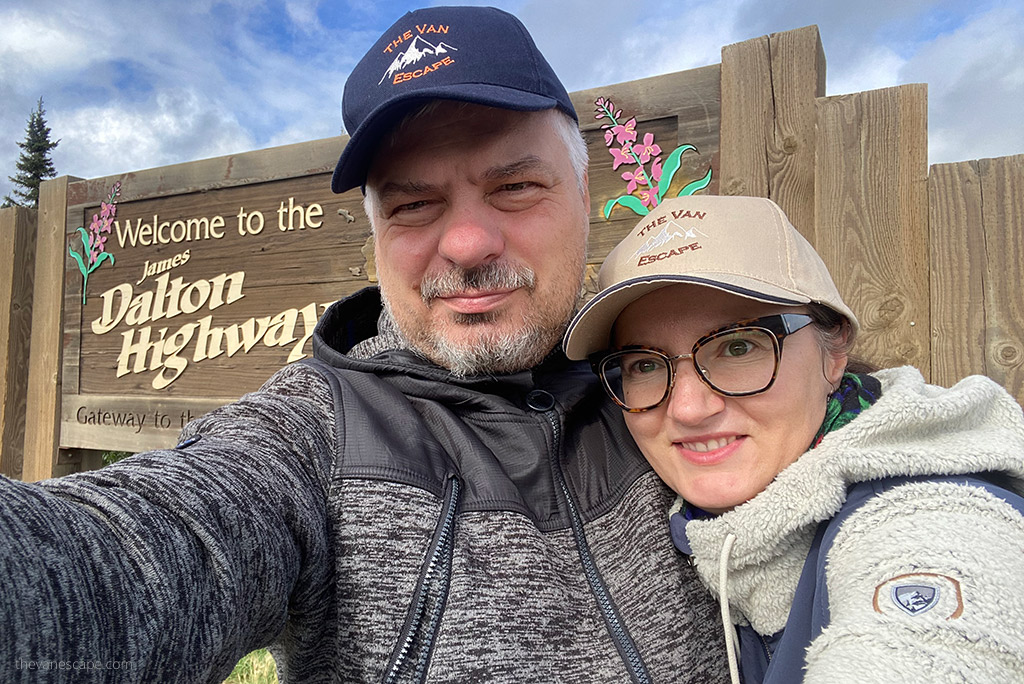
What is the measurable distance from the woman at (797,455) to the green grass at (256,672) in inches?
76.0

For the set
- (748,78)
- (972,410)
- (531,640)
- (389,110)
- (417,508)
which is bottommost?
(531,640)

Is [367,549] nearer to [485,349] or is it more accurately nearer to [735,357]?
[485,349]

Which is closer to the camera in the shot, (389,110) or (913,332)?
(389,110)

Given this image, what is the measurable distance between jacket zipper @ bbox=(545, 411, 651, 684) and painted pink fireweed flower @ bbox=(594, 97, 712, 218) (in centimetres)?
140

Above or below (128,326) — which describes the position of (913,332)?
below

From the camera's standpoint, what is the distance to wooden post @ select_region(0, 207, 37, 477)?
3.72 m

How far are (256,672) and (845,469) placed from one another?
2338 millimetres

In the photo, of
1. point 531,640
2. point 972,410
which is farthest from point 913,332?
point 531,640

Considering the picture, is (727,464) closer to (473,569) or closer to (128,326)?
(473,569)

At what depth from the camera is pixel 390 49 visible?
123 cm

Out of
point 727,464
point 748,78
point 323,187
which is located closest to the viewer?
point 727,464

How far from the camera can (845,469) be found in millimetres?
849

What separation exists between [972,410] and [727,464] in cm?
34

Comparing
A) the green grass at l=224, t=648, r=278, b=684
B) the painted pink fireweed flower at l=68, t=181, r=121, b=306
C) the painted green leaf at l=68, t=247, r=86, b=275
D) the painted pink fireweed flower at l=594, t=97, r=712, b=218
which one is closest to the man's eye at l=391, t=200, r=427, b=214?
the painted pink fireweed flower at l=594, t=97, r=712, b=218
